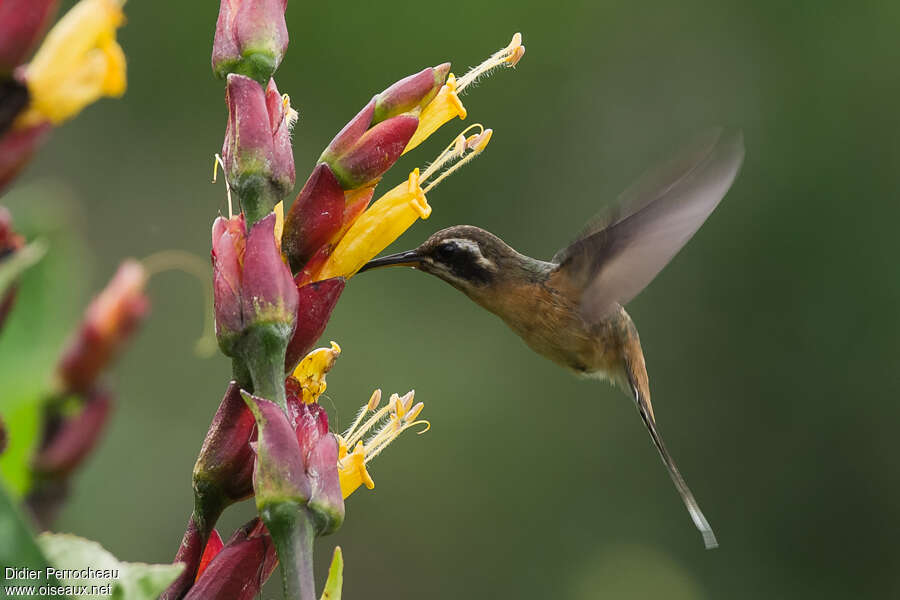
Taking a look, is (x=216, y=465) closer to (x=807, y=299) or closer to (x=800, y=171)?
(x=807, y=299)

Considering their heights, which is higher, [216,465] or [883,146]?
[216,465]

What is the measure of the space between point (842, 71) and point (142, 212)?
11.7ft

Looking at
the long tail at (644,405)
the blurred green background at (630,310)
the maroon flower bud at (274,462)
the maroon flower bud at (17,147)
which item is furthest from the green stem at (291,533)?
the blurred green background at (630,310)

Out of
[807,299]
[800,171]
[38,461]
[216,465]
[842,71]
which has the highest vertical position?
[216,465]

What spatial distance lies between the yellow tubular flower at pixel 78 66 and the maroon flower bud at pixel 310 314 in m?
0.28

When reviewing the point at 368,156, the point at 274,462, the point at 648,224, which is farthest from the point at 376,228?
the point at 648,224

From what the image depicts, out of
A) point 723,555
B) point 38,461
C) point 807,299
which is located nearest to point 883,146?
point 807,299

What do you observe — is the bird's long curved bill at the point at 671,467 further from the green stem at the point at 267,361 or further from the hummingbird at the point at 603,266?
the green stem at the point at 267,361

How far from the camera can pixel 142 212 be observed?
5258 mm

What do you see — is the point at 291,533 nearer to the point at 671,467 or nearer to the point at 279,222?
the point at 279,222

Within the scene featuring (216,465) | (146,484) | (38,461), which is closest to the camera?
(216,465)

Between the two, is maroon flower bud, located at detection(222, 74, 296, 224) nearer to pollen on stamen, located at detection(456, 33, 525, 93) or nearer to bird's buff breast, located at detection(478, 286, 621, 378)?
pollen on stamen, located at detection(456, 33, 525, 93)

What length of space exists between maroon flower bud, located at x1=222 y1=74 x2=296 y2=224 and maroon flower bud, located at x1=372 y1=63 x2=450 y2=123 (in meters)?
0.17

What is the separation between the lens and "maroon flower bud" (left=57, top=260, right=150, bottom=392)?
1.54 meters
